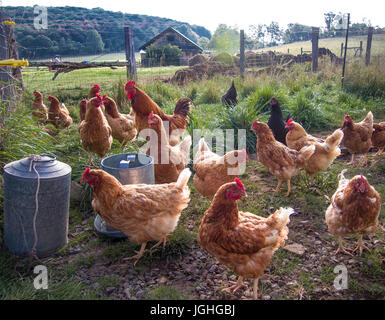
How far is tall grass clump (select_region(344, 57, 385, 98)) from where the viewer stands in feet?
31.0

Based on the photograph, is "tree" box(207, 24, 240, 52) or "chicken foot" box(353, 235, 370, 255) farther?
"tree" box(207, 24, 240, 52)

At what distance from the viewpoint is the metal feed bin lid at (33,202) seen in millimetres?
2623

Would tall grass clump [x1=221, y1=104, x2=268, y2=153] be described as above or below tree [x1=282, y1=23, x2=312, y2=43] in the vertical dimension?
below

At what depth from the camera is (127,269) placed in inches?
108

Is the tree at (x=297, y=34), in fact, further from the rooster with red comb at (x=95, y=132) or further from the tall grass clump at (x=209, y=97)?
the rooster with red comb at (x=95, y=132)

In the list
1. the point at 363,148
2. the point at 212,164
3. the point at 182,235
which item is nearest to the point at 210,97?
the point at 363,148

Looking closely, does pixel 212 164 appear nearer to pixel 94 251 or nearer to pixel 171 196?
pixel 171 196

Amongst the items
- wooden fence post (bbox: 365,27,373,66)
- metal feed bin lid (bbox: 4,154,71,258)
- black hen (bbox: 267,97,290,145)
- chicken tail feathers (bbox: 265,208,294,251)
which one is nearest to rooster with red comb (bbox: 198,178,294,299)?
chicken tail feathers (bbox: 265,208,294,251)

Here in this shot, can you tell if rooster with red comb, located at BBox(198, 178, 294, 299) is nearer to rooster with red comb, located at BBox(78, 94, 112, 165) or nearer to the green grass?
rooster with red comb, located at BBox(78, 94, 112, 165)

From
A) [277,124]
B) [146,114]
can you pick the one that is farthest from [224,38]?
[146,114]

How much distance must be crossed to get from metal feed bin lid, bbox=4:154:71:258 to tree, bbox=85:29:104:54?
36.4 feet

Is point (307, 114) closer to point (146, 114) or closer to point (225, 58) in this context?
point (146, 114)

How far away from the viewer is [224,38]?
29.0 meters
